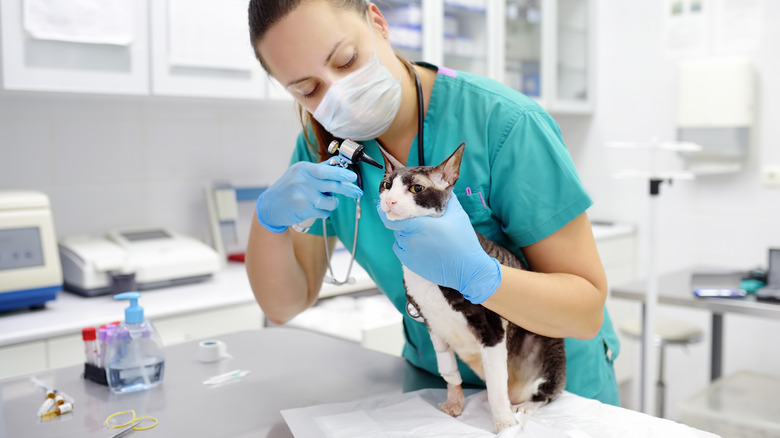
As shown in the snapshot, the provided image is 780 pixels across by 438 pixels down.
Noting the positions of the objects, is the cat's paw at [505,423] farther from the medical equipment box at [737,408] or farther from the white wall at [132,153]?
the white wall at [132,153]

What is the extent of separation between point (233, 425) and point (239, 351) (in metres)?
0.38

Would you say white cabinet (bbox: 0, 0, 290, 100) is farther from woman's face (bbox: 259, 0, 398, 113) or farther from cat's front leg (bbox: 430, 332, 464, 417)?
cat's front leg (bbox: 430, 332, 464, 417)

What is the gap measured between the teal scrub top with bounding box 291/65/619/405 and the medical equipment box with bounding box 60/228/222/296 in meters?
1.15

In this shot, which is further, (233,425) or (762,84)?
(762,84)

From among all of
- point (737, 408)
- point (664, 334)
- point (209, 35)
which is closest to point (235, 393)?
point (209, 35)

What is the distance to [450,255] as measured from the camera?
0.87 meters

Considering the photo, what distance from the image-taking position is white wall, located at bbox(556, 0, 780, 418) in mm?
3080

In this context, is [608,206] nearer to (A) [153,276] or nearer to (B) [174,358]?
(A) [153,276]

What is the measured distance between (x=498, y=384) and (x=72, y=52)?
1.66 metres

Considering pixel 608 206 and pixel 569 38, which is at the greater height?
pixel 569 38

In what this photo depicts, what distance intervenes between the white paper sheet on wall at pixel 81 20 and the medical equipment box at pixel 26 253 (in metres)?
0.48

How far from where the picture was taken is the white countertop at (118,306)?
176cm

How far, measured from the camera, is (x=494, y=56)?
3156 mm

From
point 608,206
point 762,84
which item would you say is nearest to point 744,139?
point 762,84
